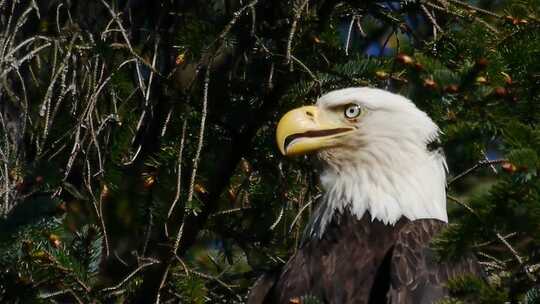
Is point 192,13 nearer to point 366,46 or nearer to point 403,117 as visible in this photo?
point 403,117

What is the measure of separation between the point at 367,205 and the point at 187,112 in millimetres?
896

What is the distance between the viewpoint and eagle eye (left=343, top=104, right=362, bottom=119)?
4.12m

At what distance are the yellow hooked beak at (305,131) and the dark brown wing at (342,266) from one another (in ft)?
1.13

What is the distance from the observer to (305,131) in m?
3.93

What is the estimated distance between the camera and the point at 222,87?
13.0ft

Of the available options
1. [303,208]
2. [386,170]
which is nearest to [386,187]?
[386,170]

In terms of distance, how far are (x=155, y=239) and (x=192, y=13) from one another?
0.93m

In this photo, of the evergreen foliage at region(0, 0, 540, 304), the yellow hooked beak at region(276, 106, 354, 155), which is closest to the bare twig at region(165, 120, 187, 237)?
the evergreen foliage at region(0, 0, 540, 304)

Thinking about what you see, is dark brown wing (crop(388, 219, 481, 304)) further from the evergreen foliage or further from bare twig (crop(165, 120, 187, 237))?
bare twig (crop(165, 120, 187, 237))

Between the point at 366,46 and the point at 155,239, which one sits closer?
the point at 155,239

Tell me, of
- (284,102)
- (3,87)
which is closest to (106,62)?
(3,87)

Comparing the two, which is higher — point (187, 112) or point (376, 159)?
point (187, 112)

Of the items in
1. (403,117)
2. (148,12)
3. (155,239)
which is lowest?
(155,239)

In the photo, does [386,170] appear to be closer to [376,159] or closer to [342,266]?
[376,159]
